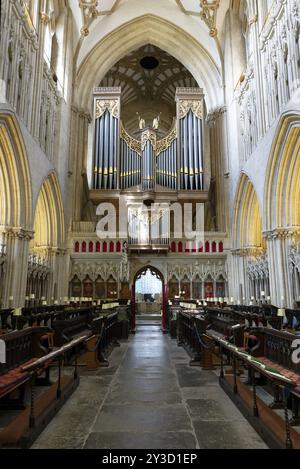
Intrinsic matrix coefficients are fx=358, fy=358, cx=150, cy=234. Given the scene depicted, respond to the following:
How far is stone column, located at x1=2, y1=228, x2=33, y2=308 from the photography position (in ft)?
34.6

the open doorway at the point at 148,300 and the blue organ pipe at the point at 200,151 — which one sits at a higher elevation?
the blue organ pipe at the point at 200,151

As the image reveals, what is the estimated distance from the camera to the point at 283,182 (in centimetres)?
1139

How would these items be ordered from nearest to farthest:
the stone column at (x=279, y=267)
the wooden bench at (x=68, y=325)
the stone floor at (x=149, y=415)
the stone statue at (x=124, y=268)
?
1. the stone floor at (x=149, y=415)
2. the wooden bench at (x=68, y=325)
3. the stone column at (x=279, y=267)
4. the stone statue at (x=124, y=268)

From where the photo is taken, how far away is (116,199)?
1780cm

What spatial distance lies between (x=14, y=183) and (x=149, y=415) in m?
9.24

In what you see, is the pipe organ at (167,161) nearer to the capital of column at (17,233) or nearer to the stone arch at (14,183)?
the stone arch at (14,183)

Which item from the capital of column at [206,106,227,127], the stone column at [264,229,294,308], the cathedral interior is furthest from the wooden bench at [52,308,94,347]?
the capital of column at [206,106,227,127]

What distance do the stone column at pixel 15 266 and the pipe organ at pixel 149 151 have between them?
729 cm

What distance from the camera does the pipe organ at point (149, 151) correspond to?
18047 mm

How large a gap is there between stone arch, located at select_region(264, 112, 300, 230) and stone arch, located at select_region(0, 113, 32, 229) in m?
7.76

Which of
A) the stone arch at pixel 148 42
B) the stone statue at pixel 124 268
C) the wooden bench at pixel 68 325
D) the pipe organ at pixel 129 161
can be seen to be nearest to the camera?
the wooden bench at pixel 68 325

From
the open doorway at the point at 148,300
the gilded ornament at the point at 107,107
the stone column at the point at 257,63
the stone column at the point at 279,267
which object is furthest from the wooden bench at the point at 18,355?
the gilded ornament at the point at 107,107

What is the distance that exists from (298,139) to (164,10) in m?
13.2

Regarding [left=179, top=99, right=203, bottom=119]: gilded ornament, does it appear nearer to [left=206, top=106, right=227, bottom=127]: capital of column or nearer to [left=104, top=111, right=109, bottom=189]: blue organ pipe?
[left=206, top=106, right=227, bottom=127]: capital of column
